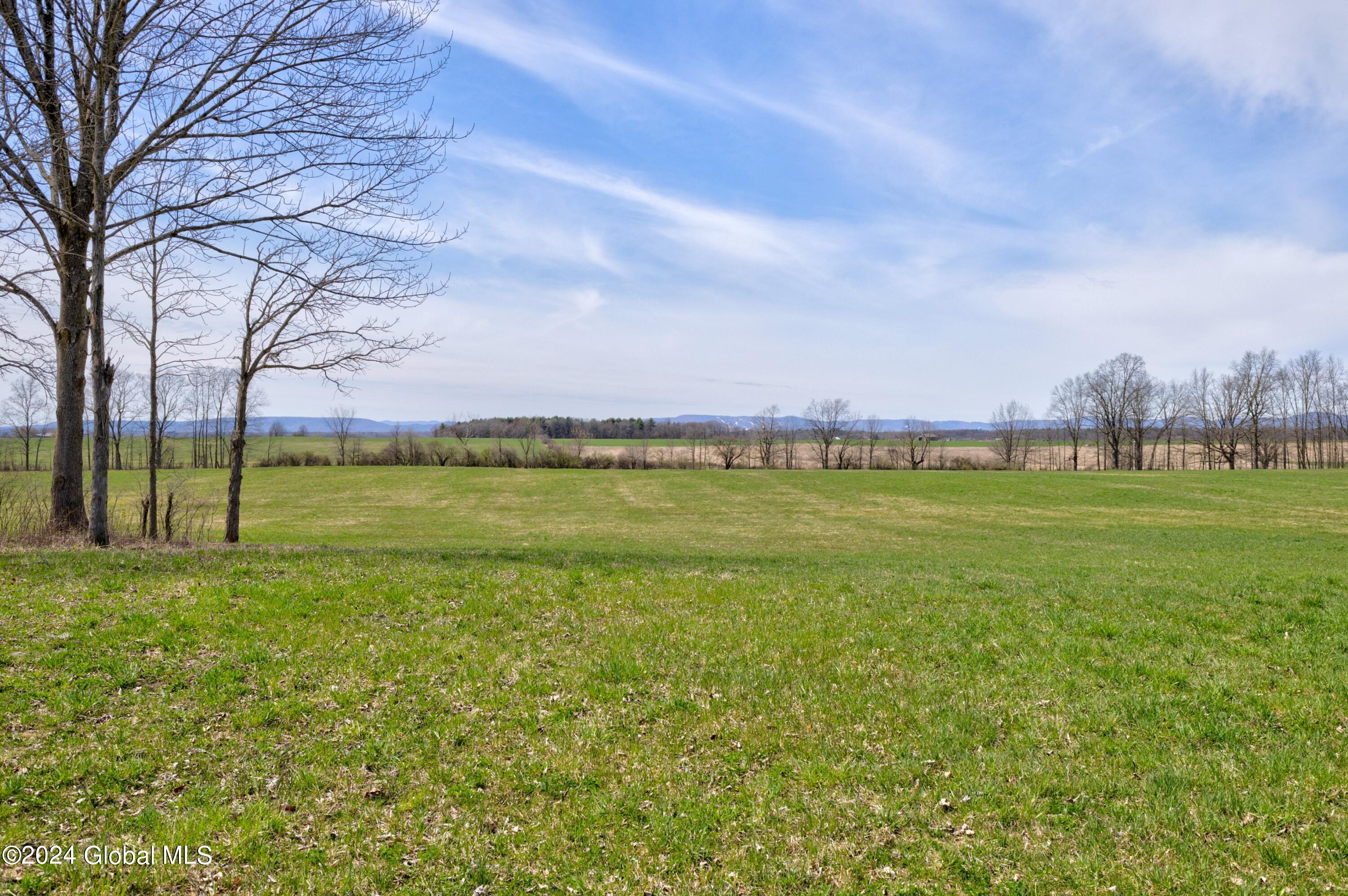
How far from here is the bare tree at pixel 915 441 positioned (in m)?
97.8

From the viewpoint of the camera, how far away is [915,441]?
10681cm

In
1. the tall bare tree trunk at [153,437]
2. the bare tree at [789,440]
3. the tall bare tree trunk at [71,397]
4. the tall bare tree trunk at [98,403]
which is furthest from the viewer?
the bare tree at [789,440]

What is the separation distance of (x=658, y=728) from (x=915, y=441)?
10830 cm

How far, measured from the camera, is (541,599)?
10555 mm

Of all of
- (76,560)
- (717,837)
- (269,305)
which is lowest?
(717,837)

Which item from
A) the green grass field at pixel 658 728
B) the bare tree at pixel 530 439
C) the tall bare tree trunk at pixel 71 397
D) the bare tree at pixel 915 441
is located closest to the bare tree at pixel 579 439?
the bare tree at pixel 530 439

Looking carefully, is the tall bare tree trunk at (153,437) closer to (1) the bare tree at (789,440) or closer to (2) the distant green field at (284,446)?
(2) the distant green field at (284,446)

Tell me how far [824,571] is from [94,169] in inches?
696

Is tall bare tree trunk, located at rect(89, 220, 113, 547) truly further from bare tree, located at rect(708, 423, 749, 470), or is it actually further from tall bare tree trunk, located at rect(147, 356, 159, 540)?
bare tree, located at rect(708, 423, 749, 470)

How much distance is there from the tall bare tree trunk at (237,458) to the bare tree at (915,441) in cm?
8533

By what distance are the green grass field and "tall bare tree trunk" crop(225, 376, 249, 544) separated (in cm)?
1178

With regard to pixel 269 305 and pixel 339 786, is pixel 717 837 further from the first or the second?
pixel 269 305

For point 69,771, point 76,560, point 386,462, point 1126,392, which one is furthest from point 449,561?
point 1126,392

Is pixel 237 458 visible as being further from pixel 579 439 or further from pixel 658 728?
pixel 579 439
